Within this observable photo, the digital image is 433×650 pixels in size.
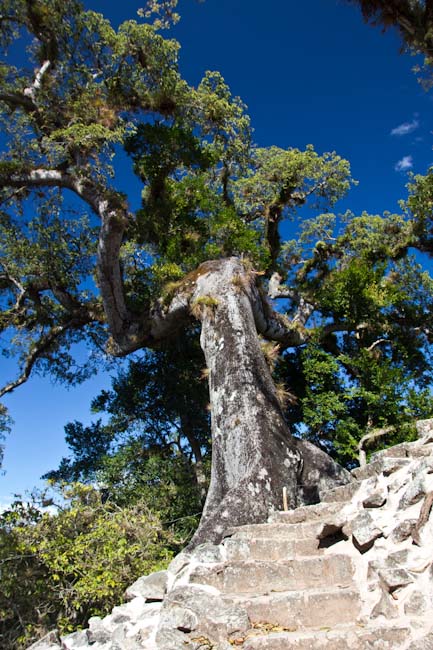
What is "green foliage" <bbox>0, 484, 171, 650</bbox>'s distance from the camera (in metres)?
5.18

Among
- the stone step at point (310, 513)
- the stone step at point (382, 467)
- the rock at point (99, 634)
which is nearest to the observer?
the rock at point (99, 634)

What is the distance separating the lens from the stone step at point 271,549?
370 centimetres

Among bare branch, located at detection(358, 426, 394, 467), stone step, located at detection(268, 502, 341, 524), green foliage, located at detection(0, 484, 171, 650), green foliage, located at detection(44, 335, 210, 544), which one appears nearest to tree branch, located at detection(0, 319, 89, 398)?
green foliage, located at detection(44, 335, 210, 544)

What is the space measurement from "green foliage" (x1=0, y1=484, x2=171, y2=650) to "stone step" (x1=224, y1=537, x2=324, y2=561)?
241 cm

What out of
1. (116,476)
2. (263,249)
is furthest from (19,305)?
(263,249)

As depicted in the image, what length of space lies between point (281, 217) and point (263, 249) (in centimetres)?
273

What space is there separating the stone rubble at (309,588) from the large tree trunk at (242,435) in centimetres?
152

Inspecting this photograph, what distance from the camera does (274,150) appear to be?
46.6 ft

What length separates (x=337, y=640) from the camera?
8.91ft

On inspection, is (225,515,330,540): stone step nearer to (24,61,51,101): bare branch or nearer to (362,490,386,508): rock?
(362,490,386,508): rock

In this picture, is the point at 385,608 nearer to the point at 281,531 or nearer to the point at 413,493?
the point at 413,493

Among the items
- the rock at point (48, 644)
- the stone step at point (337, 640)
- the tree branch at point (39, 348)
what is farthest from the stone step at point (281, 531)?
the tree branch at point (39, 348)

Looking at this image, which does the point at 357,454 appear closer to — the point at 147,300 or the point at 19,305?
the point at 147,300

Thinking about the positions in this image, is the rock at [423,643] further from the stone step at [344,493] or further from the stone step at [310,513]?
the stone step at [344,493]
